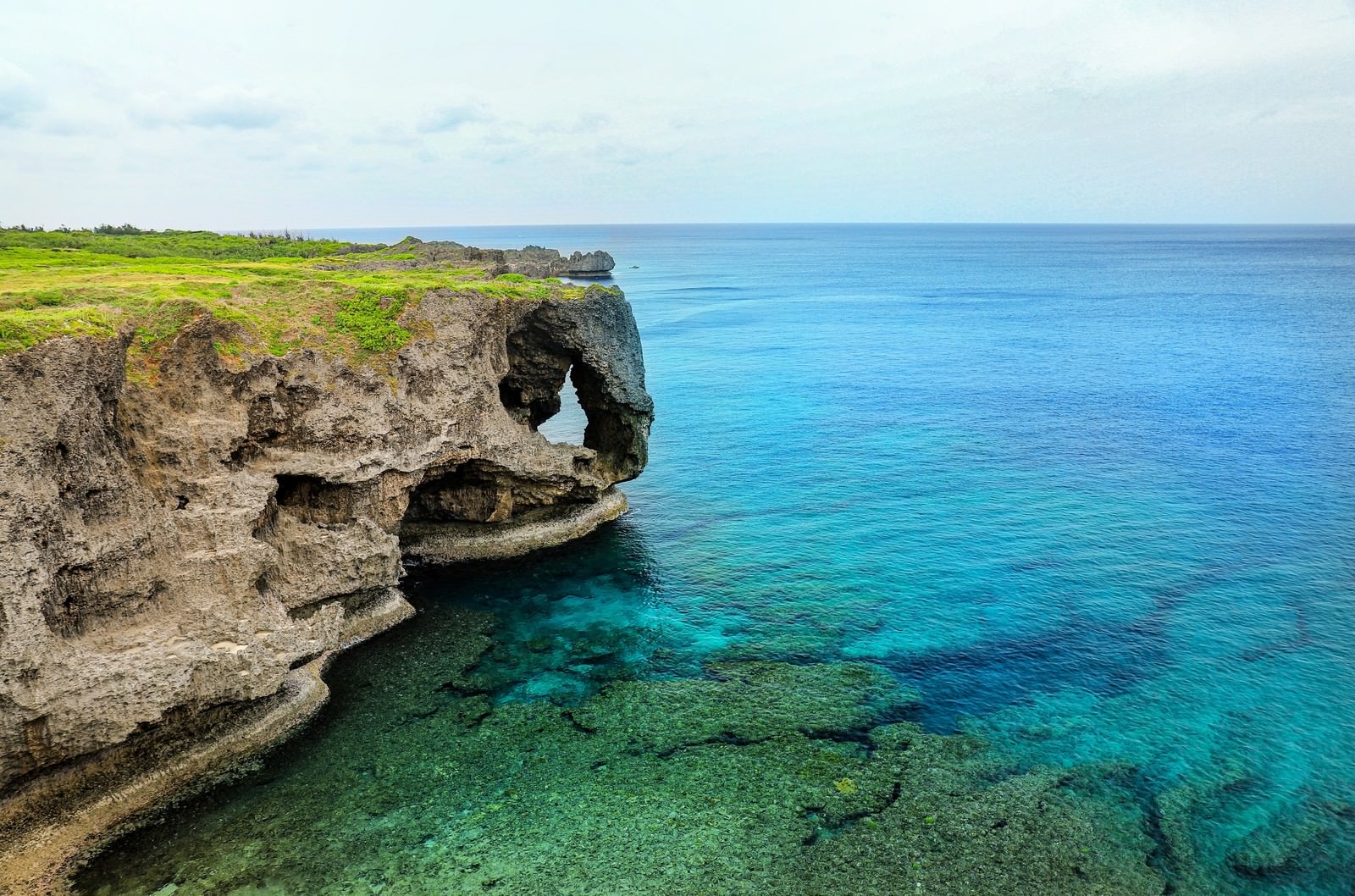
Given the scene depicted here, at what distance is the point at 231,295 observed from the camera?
92.3 ft

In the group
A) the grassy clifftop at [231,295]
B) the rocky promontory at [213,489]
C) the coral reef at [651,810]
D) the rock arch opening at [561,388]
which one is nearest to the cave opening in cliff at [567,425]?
the rock arch opening at [561,388]

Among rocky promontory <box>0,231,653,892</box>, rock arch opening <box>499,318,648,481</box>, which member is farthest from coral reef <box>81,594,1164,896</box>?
rock arch opening <box>499,318,648,481</box>

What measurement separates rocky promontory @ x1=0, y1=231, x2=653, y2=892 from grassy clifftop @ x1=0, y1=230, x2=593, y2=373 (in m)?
0.10

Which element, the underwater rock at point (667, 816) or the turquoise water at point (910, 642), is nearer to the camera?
the underwater rock at point (667, 816)

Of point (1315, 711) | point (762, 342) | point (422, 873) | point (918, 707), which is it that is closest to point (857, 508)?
point (918, 707)

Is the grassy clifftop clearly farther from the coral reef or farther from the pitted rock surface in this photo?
the coral reef

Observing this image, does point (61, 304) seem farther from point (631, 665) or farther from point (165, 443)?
point (631, 665)

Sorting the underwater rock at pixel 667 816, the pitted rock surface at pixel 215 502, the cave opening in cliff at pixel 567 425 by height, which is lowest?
the underwater rock at pixel 667 816

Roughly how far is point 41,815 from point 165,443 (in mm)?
9660

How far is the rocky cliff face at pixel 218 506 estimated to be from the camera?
19516mm

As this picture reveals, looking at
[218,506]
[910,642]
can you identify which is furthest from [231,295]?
[910,642]

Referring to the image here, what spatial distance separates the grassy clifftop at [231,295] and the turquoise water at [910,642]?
35.7 feet

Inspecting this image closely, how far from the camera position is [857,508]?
43062 millimetres

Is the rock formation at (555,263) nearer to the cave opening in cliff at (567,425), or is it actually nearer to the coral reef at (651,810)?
the cave opening in cliff at (567,425)
